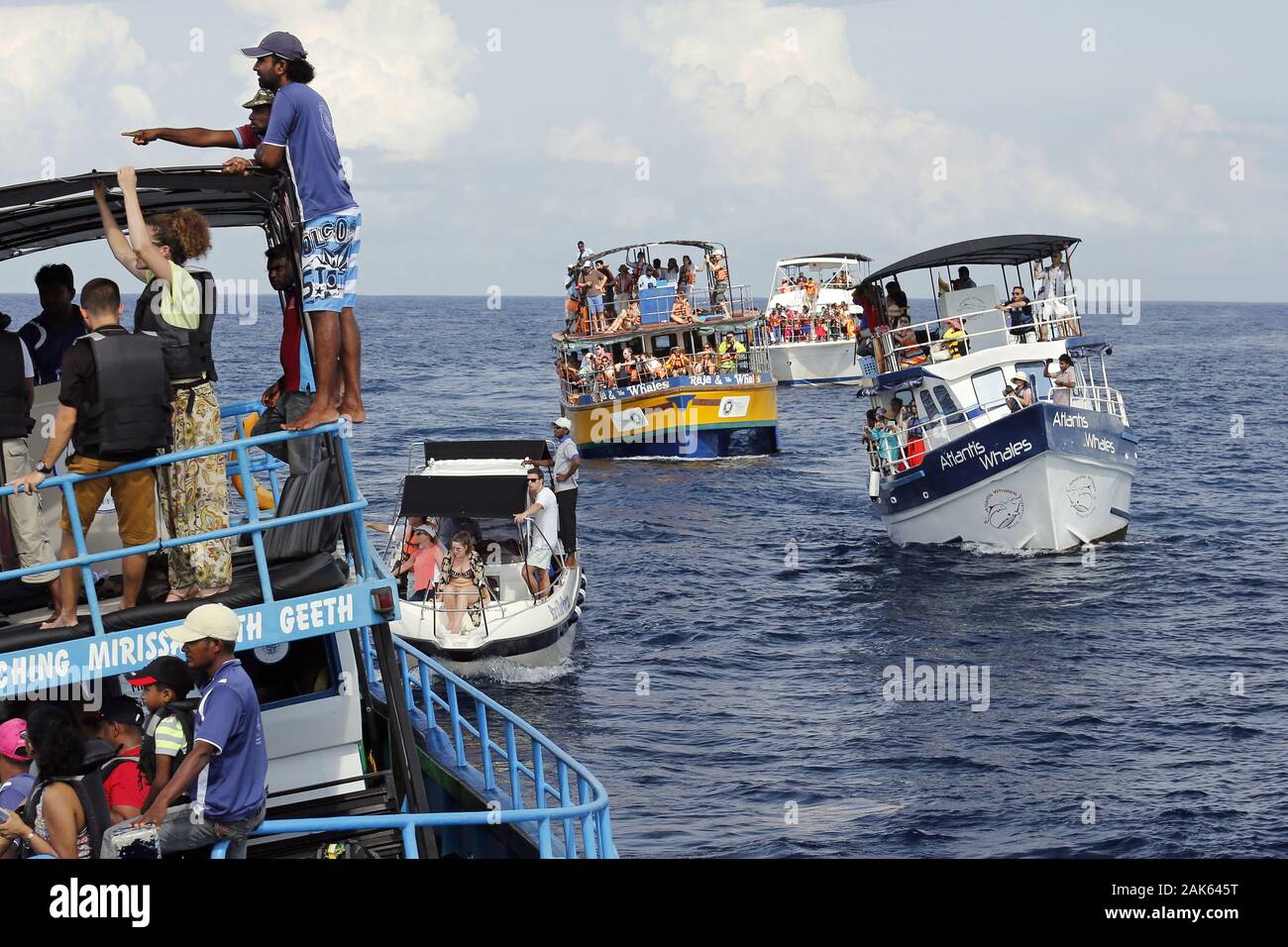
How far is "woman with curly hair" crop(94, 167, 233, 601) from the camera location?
8586mm

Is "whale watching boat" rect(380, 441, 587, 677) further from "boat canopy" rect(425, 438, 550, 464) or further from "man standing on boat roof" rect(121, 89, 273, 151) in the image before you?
"man standing on boat roof" rect(121, 89, 273, 151)

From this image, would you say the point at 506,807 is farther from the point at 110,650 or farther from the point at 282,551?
the point at 110,650

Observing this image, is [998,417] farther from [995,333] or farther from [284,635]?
[284,635]

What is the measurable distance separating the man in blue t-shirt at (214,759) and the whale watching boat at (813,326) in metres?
69.8

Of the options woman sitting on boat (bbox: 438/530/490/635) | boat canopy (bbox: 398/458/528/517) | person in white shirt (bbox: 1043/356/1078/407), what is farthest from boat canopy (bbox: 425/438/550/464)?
person in white shirt (bbox: 1043/356/1078/407)

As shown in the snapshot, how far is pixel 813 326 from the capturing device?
7781 cm

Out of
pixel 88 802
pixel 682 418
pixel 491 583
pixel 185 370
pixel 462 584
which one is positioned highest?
pixel 185 370

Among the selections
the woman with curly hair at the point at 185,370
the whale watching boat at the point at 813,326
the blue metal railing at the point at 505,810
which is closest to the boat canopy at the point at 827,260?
the whale watching boat at the point at 813,326

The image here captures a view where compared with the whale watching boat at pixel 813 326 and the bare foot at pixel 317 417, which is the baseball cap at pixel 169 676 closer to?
the bare foot at pixel 317 417

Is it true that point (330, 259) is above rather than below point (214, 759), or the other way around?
above

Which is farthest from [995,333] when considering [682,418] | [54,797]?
[54,797]

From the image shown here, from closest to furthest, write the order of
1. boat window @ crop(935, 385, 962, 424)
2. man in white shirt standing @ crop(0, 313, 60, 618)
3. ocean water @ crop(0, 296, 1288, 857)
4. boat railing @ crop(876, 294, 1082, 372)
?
man in white shirt standing @ crop(0, 313, 60, 618)
ocean water @ crop(0, 296, 1288, 857)
boat railing @ crop(876, 294, 1082, 372)
boat window @ crop(935, 385, 962, 424)

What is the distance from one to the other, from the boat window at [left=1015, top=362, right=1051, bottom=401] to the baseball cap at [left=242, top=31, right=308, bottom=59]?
22.3 metres

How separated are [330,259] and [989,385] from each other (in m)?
22.1
